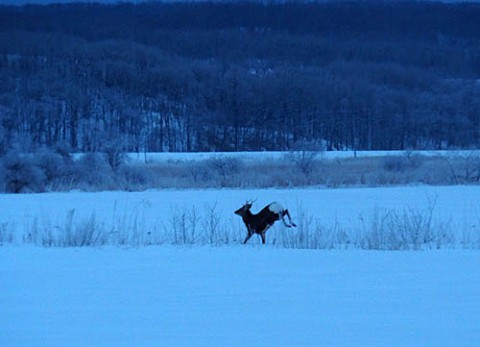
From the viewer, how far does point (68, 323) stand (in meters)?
5.51

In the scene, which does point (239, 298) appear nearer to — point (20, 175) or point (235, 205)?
point (235, 205)

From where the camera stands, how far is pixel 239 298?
20.8ft

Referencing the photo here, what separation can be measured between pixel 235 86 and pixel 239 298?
87.0 meters

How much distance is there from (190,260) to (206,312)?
2.56m

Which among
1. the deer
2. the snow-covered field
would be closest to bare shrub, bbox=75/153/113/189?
the snow-covered field

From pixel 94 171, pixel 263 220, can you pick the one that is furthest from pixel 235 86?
pixel 263 220

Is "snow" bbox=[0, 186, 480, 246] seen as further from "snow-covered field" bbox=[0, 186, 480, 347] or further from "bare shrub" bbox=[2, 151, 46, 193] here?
"snow-covered field" bbox=[0, 186, 480, 347]

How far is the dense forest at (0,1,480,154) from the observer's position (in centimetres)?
7625

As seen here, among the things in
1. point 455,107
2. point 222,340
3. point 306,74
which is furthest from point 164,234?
point 306,74

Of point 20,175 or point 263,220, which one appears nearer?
point 263,220

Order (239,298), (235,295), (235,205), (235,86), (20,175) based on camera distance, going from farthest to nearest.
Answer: (235,86) < (20,175) < (235,205) < (235,295) < (239,298)

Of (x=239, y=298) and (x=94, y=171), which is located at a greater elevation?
(x=94, y=171)

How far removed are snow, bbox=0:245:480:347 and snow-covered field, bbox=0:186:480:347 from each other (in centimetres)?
1

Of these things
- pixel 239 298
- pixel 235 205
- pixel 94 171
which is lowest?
pixel 239 298
